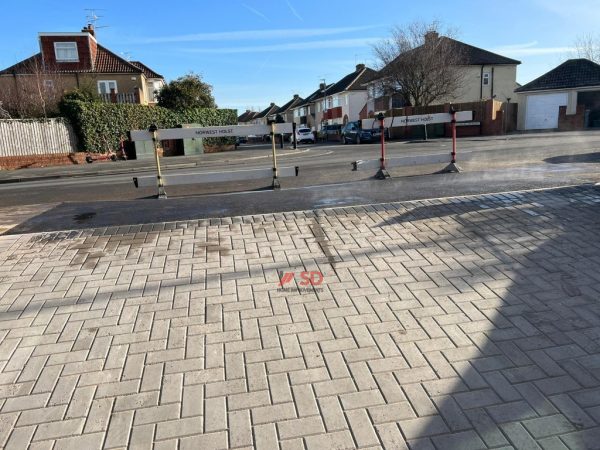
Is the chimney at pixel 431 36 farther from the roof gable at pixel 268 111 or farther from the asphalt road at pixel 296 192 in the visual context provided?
the roof gable at pixel 268 111

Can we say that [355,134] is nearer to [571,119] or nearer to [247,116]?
[571,119]

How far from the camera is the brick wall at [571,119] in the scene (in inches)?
1476

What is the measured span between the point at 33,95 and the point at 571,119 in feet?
127

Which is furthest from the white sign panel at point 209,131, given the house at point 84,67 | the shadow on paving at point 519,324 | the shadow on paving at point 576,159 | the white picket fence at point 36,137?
the house at point 84,67

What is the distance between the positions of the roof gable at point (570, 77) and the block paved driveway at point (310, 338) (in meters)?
39.2

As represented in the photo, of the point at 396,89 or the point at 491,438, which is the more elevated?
the point at 396,89

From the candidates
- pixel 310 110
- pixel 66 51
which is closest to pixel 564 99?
pixel 66 51

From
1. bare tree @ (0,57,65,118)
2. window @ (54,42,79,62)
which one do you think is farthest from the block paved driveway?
window @ (54,42,79,62)

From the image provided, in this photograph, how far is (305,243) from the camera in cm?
558

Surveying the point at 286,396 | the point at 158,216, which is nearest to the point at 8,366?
the point at 286,396

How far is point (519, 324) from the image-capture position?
3598 millimetres

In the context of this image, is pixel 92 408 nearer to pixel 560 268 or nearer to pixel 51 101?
pixel 560 268

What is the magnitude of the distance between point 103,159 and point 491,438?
27.6m

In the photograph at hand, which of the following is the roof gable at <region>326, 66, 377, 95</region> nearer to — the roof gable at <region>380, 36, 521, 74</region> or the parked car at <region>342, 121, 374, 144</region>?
the roof gable at <region>380, 36, 521, 74</region>
